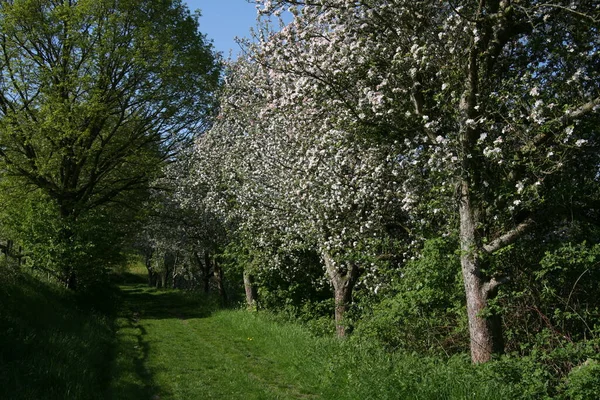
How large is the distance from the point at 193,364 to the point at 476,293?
24.9 feet

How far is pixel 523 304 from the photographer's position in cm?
932

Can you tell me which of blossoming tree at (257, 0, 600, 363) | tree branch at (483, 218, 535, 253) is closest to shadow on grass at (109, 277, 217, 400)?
blossoming tree at (257, 0, 600, 363)

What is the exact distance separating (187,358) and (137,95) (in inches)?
576

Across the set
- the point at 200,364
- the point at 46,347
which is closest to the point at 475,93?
the point at 200,364

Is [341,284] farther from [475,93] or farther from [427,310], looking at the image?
[475,93]

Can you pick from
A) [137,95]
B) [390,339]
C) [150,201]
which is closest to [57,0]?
[137,95]

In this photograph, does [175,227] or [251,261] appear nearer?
[251,261]

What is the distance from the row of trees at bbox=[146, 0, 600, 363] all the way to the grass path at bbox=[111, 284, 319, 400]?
337 centimetres

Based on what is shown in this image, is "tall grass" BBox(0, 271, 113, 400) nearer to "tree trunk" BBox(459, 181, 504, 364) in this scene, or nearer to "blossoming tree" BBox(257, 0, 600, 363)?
"tree trunk" BBox(459, 181, 504, 364)

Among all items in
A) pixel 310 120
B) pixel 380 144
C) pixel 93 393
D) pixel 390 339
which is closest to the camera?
pixel 93 393

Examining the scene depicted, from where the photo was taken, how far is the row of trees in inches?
330

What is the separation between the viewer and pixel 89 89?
74.3 feet

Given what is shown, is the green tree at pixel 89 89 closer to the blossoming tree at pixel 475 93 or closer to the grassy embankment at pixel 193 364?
the grassy embankment at pixel 193 364

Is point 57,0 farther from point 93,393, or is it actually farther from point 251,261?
point 93,393
